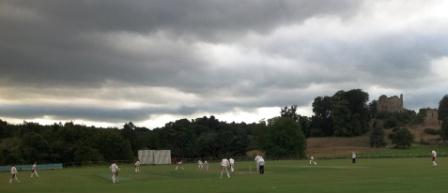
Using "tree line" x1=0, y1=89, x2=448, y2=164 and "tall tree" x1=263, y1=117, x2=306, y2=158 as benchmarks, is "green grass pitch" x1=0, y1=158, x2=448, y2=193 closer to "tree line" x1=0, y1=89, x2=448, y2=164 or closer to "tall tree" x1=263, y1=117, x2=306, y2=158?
"tree line" x1=0, y1=89, x2=448, y2=164

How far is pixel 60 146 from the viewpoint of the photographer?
135 meters

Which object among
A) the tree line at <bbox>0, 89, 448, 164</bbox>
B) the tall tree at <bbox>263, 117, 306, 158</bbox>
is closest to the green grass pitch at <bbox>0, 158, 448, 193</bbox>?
the tree line at <bbox>0, 89, 448, 164</bbox>

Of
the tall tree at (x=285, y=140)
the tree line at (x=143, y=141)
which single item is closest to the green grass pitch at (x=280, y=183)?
the tree line at (x=143, y=141)

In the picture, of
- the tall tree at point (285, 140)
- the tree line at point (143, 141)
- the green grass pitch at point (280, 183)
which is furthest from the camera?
the tall tree at point (285, 140)

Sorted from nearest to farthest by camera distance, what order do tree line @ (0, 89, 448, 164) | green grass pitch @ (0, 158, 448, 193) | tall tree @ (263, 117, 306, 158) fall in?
green grass pitch @ (0, 158, 448, 193), tree line @ (0, 89, 448, 164), tall tree @ (263, 117, 306, 158)

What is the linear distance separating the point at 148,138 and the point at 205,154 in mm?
18458

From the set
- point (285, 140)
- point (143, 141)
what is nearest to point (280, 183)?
point (285, 140)

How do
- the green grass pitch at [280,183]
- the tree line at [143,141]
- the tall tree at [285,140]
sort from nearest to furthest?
the green grass pitch at [280,183] < the tree line at [143,141] < the tall tree at [285,140]

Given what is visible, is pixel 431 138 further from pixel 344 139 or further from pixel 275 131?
pixel 275 131

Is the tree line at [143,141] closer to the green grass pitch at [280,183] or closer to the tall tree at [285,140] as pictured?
the tall tree at [285,140]

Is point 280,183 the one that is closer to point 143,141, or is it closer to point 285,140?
point 285,140

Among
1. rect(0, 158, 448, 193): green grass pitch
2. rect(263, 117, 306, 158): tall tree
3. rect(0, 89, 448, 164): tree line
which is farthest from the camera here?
Answer: rect(263, 117, 306, 158): tall tree

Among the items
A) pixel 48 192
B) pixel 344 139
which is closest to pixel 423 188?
pixel 48 192

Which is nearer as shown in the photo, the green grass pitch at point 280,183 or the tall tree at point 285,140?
the green grass pitch at point 280,183
